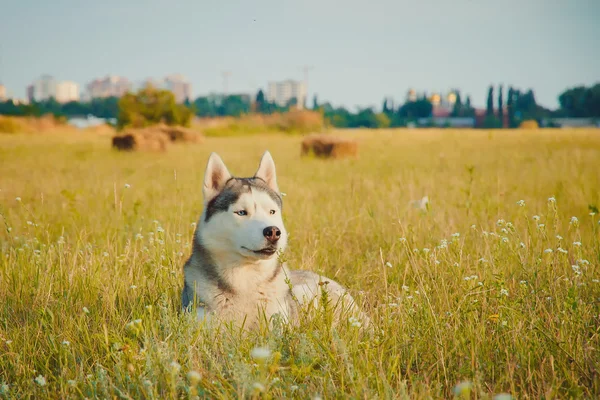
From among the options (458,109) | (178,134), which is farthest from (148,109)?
(458,109)

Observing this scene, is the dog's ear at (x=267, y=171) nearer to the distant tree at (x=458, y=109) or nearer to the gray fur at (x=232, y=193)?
the gray fur at (x=232, y=193)

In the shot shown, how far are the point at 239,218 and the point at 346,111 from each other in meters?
56.6

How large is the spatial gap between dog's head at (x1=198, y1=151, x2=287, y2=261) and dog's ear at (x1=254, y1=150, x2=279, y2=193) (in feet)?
0.42

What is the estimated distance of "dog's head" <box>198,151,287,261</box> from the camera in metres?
3.26

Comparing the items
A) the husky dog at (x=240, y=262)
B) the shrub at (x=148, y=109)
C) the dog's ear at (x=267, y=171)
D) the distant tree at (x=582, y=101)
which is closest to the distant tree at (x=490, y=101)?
the distant tree at (x=582, y=101)

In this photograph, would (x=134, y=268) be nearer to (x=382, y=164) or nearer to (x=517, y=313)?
(x=517, y=313)

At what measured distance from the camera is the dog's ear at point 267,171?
3.91m

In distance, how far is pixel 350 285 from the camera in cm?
464

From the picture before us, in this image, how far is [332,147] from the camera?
56.5 ft

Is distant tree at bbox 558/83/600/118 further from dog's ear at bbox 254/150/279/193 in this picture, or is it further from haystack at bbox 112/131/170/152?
dog's ear at bbox 254/150/279/193

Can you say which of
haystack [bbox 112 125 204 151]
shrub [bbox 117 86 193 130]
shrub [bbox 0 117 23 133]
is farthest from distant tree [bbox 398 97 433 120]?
haystack [bbox 112 125 204 151]

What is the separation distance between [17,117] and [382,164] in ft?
78.5

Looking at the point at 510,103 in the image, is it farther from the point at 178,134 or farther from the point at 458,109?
the point at 178,134

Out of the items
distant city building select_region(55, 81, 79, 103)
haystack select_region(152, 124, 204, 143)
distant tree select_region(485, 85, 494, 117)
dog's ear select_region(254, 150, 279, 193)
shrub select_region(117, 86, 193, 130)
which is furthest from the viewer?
distant tree select_region(485, 85, 494, 117)
